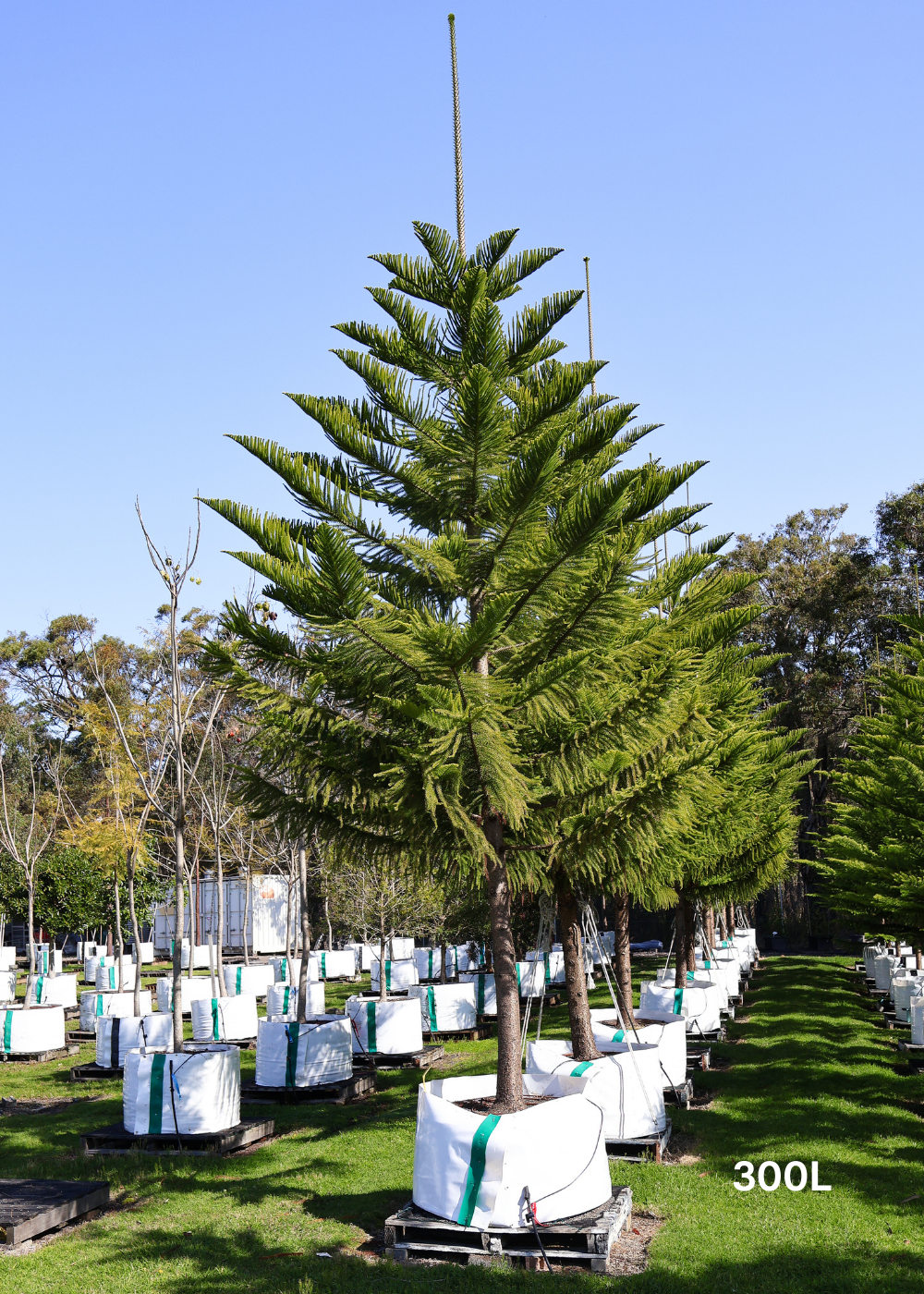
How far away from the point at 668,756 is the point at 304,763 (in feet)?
7.32

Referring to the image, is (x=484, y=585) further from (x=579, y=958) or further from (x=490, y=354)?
(x=579, y=958)

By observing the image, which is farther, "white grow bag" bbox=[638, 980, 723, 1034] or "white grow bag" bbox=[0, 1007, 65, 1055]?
"white grow bag" bbox=[0, 1007, 65, 1055]

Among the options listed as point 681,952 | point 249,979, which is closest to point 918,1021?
point 681,952

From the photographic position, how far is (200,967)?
2686cm

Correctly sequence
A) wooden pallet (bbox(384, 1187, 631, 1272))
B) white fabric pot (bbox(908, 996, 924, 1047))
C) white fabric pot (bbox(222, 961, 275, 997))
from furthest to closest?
1. white fabric pot (bbox(222, 961, 275, 997))
2. white fabric pot (bbox(908, 996, 924, 1047))
3. wooden pallet (bbox(384, 1187, 631, 1272))

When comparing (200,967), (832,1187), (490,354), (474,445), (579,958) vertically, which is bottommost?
(200,967)

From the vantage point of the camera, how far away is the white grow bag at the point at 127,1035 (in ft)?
40.9

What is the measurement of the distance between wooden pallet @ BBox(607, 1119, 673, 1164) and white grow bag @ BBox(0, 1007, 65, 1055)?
33.9ft

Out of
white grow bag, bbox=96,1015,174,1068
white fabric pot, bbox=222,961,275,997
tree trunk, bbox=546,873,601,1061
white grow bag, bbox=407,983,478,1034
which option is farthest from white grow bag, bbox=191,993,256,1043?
tree trunk, bbox=546,873,601,1061

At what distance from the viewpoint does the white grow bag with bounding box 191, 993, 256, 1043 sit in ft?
48.6

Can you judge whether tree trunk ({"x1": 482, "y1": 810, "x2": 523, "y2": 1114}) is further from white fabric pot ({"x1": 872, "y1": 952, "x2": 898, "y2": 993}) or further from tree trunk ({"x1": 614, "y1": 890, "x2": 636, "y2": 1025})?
white fabric pot ({"x1": 872, "y1": 952, "x2": 898, "y2": 993})

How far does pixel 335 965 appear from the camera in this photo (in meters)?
25.1

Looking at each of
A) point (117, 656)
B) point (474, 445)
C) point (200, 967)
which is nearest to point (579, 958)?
point (474, 445)

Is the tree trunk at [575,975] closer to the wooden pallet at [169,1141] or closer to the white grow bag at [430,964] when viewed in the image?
the wooden pallet at [169,1141]
